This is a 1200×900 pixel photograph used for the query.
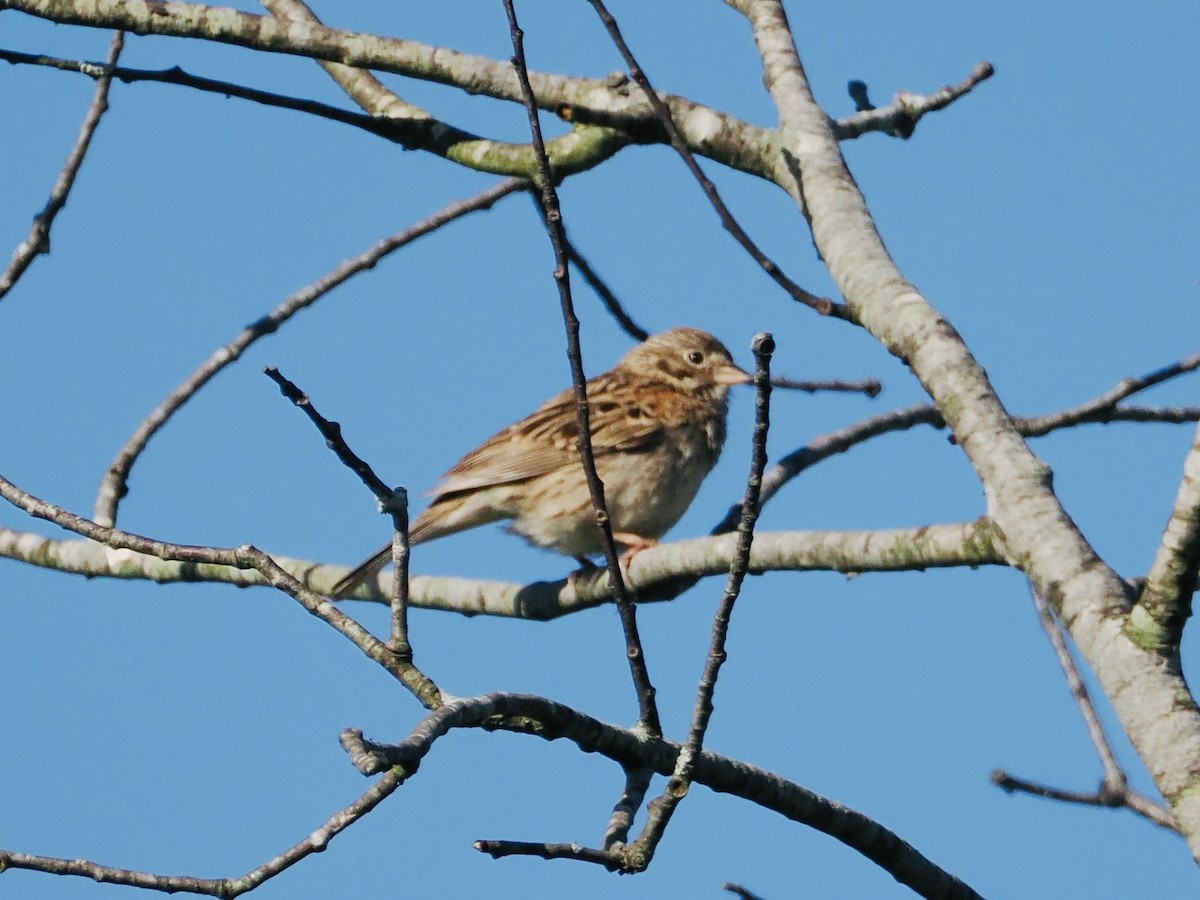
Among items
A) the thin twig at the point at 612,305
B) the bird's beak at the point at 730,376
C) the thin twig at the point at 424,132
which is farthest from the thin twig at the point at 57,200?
the bird's beak at the point at 730,376

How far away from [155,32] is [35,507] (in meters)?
2.53

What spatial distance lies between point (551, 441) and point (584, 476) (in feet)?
1.22

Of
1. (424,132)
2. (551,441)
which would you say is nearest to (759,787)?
(424,132)

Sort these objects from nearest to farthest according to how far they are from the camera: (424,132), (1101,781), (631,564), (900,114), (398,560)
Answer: (398,560) → (1101,781) → (631,564) → (900,114) → (424,132)

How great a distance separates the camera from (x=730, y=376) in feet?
29.1

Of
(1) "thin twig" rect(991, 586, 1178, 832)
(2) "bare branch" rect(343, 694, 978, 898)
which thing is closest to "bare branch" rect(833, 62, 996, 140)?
(1) "thin twig" rect(991, 586, 1178, 832)

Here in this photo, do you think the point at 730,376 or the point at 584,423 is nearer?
the point at 584,423

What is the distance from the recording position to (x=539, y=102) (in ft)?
19.5

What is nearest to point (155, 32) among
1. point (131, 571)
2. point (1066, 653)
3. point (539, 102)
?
point (539, 102)

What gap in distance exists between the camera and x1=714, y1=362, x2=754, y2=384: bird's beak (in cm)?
877

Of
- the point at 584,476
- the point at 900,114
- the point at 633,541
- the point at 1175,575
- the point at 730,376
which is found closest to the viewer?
the point at 1175,575

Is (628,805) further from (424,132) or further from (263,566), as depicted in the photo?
(424,132)

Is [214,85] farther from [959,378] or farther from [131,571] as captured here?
[959,378]

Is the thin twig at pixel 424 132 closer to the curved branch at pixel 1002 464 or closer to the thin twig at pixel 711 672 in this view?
the curved branch at pixel 1002 464
